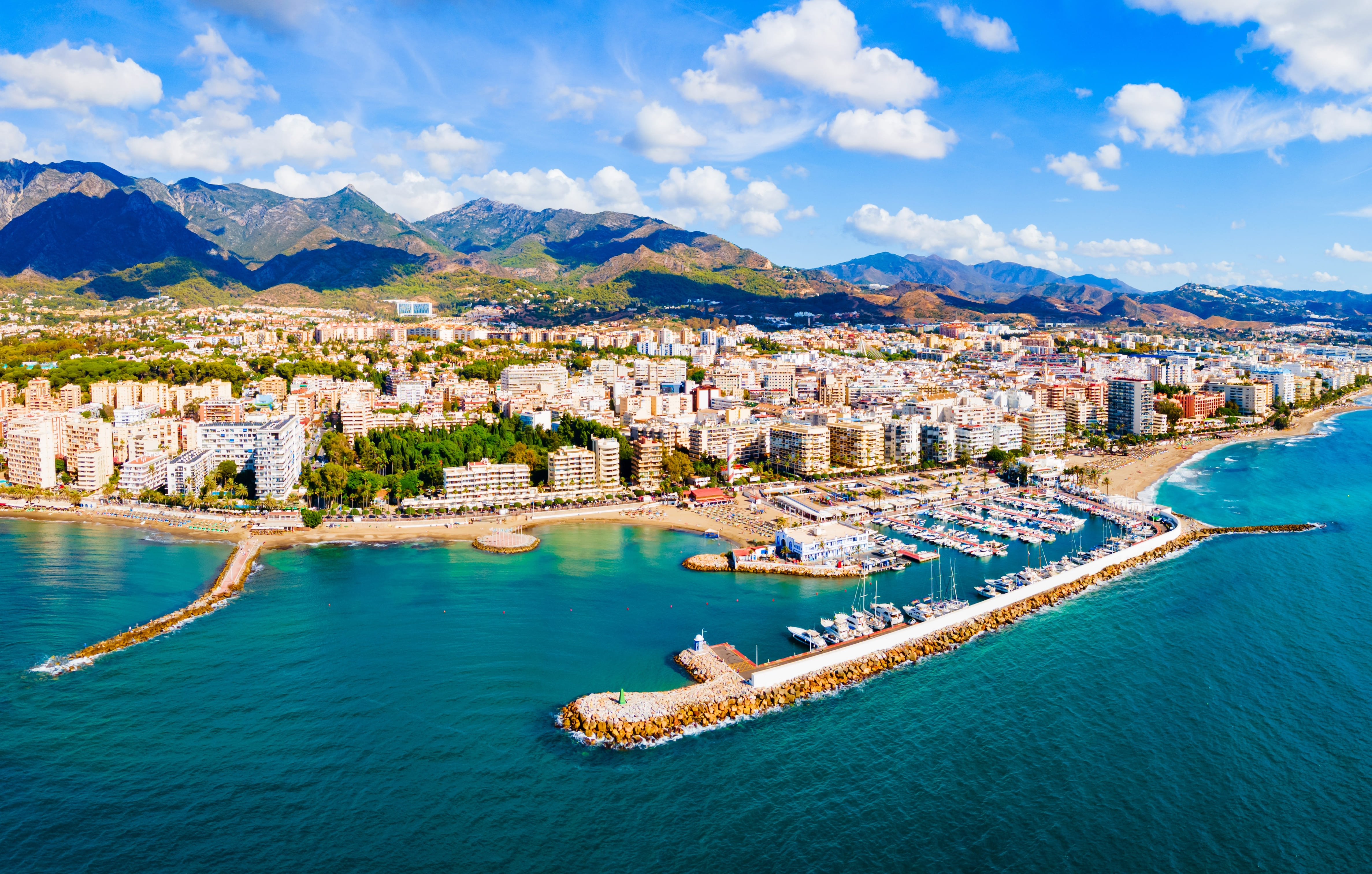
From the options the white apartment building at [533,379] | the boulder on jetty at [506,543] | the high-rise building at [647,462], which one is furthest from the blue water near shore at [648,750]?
the white apartment building at [533,379]

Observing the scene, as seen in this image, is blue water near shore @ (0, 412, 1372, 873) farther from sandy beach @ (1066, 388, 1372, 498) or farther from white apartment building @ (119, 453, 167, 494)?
sandy beach @ (1066, 388, 1372, 498)

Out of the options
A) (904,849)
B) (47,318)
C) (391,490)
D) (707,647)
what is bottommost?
(904,849)

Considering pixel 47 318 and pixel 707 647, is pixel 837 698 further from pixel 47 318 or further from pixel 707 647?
pixel 47 318

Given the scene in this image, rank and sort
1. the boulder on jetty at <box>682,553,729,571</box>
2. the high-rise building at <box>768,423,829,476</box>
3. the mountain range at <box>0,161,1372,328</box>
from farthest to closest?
the mountain range at <box>0,161,1372,328</box>, the high-rise building at <box>768,423,829,476</box>, the boulder on jetty at <box>682,553,729,571</box>

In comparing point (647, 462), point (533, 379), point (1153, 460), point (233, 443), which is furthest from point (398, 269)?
point (1153, 460)

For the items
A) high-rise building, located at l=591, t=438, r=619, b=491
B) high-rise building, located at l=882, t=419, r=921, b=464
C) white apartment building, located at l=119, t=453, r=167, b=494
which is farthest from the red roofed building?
white apartment building, located at l=119, t=453, r=167, b=494

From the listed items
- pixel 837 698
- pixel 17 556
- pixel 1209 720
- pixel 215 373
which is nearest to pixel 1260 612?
pixel 1209 720
